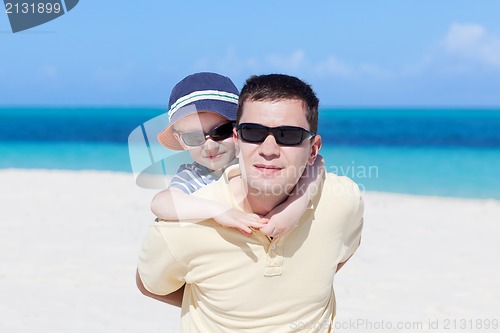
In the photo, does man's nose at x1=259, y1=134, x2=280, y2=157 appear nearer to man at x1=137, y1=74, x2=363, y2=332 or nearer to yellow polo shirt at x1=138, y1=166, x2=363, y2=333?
man at x1=137, y1=74, x2=363, y2=332

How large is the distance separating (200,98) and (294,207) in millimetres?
871

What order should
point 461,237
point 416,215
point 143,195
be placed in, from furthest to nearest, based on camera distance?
1. point 143,195
2. point 416,215
3. point 461,237

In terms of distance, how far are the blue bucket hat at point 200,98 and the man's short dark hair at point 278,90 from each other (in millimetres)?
626

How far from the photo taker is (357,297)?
6219 millimetres

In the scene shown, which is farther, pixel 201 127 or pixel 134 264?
pixel 134 264

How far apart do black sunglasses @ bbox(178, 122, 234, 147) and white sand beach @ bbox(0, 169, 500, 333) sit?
2.91 metres

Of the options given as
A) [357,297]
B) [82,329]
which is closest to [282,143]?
[82,329]

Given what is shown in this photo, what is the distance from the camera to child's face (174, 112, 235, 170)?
112 inches

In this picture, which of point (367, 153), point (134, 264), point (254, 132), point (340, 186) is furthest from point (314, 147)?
point (367, 153)

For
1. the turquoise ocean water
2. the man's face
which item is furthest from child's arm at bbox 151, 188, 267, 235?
the turquoise ocean water

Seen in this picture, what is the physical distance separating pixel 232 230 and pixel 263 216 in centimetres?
15

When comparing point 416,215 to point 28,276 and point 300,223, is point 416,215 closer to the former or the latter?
point 28,276

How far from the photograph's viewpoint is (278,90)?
2.06m

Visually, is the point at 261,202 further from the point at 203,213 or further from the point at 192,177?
the point at 192,177
